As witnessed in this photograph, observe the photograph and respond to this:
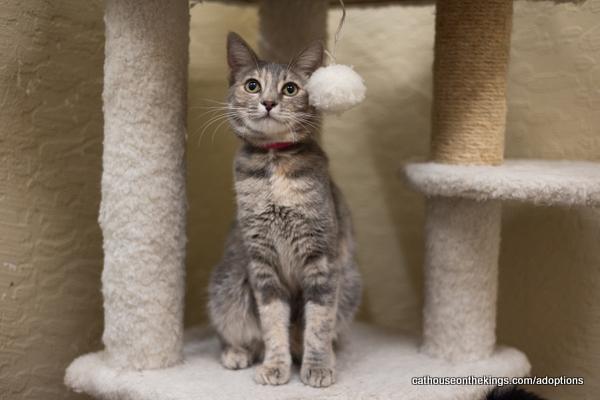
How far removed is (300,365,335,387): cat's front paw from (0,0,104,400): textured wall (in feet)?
2.28

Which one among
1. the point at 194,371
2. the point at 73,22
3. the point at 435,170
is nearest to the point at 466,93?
the point at 435,170

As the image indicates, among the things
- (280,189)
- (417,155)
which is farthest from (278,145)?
(417,155)

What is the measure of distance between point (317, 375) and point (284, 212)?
1.06ft

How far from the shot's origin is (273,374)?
1325 mm

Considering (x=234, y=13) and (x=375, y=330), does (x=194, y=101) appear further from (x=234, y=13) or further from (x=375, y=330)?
(x=375, y=330)

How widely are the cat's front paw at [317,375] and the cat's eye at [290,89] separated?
1.77ft

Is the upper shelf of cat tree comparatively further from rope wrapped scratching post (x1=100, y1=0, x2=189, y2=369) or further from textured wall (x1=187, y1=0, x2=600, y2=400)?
rope wrapped scratching post (x1=100, y1=0, x2=189, y2=369)

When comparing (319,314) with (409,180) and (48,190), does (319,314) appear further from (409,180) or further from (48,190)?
(48,190)

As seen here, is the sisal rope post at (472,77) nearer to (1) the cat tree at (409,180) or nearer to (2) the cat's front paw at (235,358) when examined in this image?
(1) the cat tree at (409,180)

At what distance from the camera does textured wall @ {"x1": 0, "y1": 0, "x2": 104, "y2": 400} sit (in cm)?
154

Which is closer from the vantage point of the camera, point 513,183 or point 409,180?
point 513,183

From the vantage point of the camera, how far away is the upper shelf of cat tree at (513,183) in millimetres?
1271

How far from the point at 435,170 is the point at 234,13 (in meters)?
1.02

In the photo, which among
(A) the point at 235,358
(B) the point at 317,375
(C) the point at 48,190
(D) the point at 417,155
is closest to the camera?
(B) the point at 317,375
